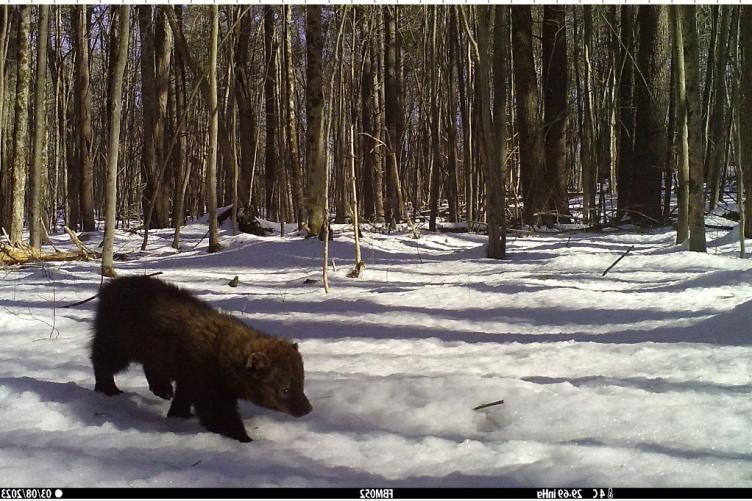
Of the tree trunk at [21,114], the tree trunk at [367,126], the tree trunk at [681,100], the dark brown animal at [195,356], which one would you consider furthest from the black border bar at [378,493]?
the tree trunk at [367,126]

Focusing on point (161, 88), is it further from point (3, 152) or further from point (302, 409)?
point (302, 409)

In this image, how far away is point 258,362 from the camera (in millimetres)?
2939

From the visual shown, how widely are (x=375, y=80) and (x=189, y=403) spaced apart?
19.4m

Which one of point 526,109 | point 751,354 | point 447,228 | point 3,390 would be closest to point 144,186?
point 447,228

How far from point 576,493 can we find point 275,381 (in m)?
1.55

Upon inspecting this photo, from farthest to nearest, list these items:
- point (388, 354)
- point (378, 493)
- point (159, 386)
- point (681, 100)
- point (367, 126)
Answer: point (367, 126)
point (681, 100)
point (388, 354)
point (159, 386)
point (378, 493)

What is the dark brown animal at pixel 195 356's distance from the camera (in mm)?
2934

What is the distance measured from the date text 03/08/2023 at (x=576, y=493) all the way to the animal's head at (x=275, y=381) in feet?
4.28

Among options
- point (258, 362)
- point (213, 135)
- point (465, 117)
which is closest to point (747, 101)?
point (213, 135)

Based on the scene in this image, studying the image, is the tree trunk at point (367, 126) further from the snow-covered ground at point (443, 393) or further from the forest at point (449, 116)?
the snow-covered ground at point (443, 393)

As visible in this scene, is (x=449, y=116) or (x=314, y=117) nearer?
(x=314, y=117)

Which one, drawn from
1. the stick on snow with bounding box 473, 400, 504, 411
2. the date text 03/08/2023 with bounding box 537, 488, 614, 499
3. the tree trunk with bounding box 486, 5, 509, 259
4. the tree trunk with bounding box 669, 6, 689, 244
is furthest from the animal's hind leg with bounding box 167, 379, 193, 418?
the tree trunk with bounding box 669, 6, 689, 244

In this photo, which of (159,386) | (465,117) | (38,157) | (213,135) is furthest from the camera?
(465,117)

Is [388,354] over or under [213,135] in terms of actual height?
under
